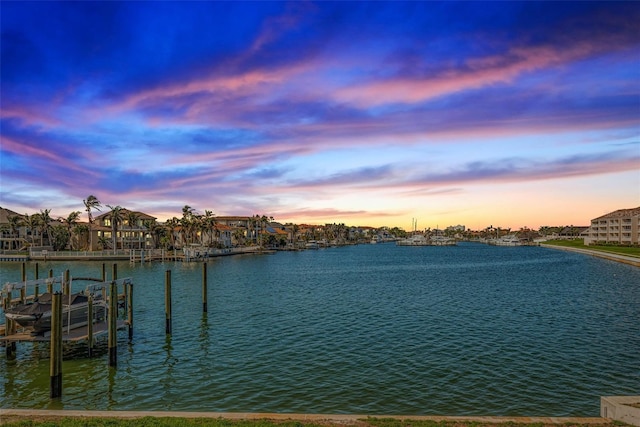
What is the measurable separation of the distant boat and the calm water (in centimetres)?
189

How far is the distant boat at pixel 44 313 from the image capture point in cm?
2639

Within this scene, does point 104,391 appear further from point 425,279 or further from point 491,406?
point 425,279

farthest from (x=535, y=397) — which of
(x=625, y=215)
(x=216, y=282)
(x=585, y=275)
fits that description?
(x=625, y=215)

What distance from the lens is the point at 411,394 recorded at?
2033 centimetres

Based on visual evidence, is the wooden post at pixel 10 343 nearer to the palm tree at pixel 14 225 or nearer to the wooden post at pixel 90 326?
the wooden post at pixel 90 326

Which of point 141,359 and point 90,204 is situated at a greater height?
point 90,204

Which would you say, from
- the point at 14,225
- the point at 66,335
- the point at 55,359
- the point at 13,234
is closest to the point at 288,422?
the point at 55,359

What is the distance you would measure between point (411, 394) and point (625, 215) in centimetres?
19910

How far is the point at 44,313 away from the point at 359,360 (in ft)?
62.1

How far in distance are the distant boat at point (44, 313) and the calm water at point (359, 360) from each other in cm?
189

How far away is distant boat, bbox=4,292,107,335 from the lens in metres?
26.4

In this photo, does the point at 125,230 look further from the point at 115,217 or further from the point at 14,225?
the point at 14,225

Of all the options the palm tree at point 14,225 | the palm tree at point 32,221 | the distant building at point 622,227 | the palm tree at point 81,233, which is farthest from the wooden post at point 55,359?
the distant building at point 622,227

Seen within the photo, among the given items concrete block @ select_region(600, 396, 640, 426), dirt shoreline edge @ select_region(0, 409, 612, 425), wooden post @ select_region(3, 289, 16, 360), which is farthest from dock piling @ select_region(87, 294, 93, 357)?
concrete block @ select_region(600, 396, 640, 426)
